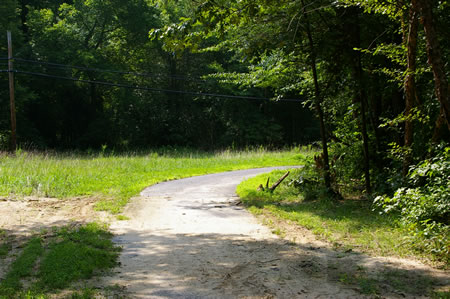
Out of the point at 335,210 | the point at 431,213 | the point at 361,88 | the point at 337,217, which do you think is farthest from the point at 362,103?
the point at 431,213

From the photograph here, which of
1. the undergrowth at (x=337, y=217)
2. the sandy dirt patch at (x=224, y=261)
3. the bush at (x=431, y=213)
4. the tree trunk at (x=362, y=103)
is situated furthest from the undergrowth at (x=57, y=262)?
the tree trunk at (x=362, y=103)

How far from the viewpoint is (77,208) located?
10500mm

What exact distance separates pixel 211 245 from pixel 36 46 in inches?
1280

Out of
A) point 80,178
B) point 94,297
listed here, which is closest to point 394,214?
point 94,297

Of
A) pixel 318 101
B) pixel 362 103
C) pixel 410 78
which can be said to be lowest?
pixel 362 103

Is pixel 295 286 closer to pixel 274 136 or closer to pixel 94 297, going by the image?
pixel 94 297

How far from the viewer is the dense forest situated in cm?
778

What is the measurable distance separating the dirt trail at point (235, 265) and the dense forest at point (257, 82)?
1.27 m

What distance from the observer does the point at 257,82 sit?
48.8ft

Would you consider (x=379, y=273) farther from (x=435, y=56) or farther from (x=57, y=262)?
(x=57, y=262)

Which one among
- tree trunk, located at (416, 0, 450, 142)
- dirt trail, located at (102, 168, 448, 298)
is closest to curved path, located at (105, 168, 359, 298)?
dirt trail, located at (102, 168, 448, 298)

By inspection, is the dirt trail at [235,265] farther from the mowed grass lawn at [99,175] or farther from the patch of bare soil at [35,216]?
the mowed grass lawn at [99,175]

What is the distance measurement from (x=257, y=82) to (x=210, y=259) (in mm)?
9601

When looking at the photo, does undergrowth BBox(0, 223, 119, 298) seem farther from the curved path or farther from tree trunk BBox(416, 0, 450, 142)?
tree trunk BBox(416, 0, 450, 142)
